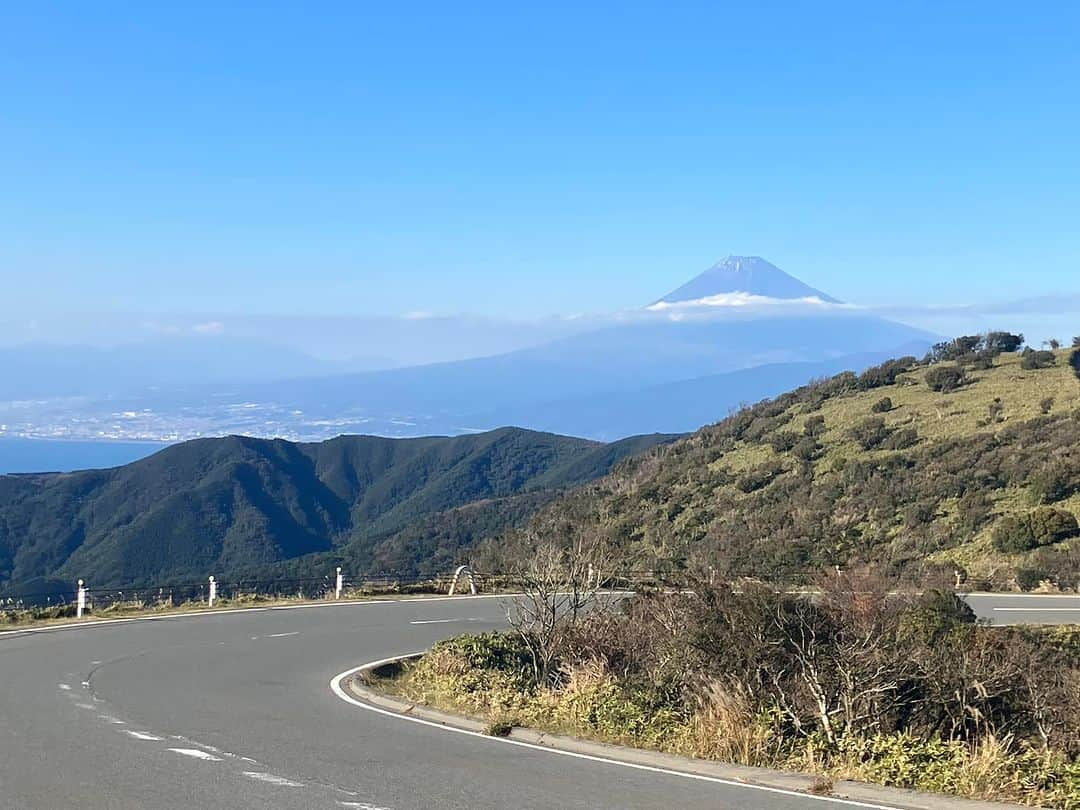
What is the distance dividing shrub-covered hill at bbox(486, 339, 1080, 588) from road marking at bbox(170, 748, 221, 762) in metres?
15.7

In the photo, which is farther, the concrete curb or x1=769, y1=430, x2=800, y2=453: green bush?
x1=769, y1=430, x2=800, y2=453: green bush

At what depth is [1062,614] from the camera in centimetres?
2280

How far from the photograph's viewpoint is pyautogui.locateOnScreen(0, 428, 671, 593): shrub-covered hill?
6506cm

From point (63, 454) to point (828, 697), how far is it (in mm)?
165753

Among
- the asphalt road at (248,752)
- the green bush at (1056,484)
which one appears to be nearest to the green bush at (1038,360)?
the green bush at (1056,484)

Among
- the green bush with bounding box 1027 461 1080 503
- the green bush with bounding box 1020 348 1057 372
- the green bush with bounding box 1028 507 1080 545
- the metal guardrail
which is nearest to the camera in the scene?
the metal guardrail

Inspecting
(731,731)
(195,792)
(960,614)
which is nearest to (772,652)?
(731,731)

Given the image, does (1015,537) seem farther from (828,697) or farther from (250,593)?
(828,697)

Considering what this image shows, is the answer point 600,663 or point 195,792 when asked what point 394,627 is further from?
point 195,792

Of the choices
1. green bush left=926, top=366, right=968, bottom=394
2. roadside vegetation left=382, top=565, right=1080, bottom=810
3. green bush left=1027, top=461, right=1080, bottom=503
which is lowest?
roadside vegetation left=382, top=565, right=1080, bottom=810

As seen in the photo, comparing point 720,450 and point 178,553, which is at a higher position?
point 720,450

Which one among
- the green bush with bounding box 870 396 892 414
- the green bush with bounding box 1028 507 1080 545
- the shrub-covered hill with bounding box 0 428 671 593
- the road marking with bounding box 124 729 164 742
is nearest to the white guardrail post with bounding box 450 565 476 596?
the green bush with bounding box 1028 507 1080 545

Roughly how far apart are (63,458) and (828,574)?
156769 millimetres

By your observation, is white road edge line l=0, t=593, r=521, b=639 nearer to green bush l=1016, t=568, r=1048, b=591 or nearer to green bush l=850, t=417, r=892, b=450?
green bush l=1016, t=568, r=1048, b=591
